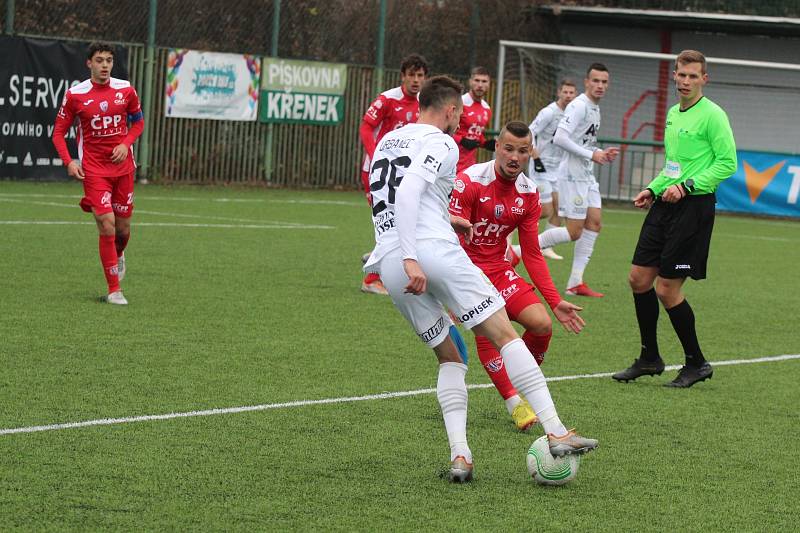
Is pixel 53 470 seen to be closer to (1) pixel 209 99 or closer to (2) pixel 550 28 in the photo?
(1) pixel 209 99

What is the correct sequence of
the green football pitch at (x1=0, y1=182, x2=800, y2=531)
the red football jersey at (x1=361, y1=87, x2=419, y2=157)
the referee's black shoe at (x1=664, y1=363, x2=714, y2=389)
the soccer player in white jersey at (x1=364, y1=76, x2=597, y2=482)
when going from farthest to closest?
the red football jersey at (x1=361, y1=87, x2=419, y2=157) < the referee's black shoe at (x1=664, y1=363, x2=714, y2=389) < the soccer player in white jersey at (x1=364, y1=76, x2=597, y2=482) < the green football pitch at (x1=0, y1=182, x2=800, y2=531)

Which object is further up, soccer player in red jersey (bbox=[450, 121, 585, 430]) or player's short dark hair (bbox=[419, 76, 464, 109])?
player's short dark hair (bbox=[419, 76, 464, 109])

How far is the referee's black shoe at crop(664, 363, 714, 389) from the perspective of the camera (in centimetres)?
852

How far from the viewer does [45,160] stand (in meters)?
21.7

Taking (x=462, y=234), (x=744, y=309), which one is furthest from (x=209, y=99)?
(x=462, y=234)

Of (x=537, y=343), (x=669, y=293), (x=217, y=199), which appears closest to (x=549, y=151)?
(x=217, y=199)

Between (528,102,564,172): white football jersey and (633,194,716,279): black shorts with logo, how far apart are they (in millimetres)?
7376

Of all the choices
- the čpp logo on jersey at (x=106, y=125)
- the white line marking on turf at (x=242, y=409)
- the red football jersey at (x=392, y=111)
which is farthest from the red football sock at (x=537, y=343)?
the red football jersey at (x=392, y=111)

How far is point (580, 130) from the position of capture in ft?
43.8

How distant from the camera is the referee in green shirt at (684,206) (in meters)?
8.38

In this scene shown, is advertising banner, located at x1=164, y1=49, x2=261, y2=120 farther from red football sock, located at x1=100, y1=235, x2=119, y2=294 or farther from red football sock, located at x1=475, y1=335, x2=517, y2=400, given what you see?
red football sock, located at x1=475, y1=335, x2=517, y2=400

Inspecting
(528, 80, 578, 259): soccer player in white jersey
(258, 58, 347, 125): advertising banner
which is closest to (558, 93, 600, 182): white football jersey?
(528, 80, 578, 259): soccer player in white jersey

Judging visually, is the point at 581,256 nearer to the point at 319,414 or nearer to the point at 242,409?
the point at 319,414

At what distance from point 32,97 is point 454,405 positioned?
55.2 feet
